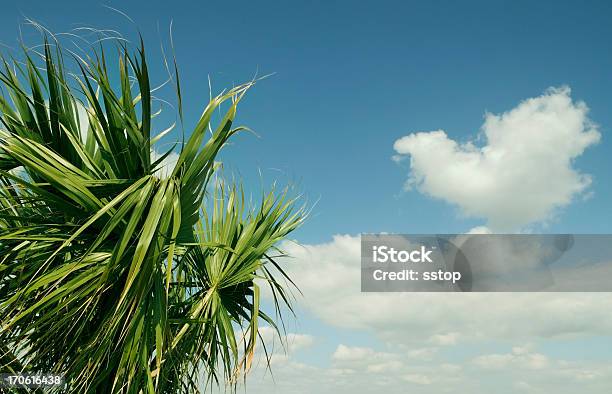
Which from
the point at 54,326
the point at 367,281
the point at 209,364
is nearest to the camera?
the point at 54,326

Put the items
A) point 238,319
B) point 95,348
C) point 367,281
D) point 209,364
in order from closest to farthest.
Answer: point 95,348
point 209,364
point 238,319
point 367,281

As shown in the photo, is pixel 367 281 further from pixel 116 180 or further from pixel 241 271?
pixel 116 180

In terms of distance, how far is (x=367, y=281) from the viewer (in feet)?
27.3

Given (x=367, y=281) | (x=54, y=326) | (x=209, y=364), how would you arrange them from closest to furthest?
(x=54, y=326) → (x=209, y=364) → (x=367, y=281)

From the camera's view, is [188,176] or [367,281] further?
[367,281]

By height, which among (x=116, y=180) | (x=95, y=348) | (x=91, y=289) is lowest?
(x=95, y=348)

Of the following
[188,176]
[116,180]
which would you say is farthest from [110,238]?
[188,176]

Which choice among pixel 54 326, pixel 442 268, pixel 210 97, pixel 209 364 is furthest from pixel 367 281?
pixel 54 326

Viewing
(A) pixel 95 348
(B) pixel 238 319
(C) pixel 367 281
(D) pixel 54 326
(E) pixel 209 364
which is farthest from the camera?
(C) pixel 367 281

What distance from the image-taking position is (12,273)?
4359mm

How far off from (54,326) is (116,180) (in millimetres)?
959

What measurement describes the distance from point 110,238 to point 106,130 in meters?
0.71

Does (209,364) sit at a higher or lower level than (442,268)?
lower

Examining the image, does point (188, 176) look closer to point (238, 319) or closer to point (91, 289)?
point (91, 289)
